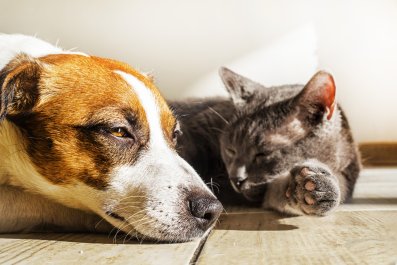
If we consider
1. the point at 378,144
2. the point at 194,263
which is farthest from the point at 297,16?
the point at 194,263

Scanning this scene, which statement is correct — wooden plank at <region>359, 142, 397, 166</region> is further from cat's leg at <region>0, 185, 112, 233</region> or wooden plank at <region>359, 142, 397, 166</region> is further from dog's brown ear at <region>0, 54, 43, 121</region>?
dog's brown ear at <region>0, 54, 43, 121</region>

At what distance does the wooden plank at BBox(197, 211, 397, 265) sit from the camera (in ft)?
3.90

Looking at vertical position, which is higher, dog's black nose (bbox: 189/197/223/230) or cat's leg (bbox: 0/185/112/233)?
dog's black nose (bbox: 189/197/223/230)

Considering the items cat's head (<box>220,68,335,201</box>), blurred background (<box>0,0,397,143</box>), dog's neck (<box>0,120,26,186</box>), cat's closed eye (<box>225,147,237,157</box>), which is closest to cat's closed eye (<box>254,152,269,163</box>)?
cat's head (<box>220,68,335,201</box>)

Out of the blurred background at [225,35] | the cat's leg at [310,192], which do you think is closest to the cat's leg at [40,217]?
the cat's leg at [310,192]

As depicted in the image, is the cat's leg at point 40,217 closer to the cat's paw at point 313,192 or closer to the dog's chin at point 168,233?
the dog's chin at point 168,233

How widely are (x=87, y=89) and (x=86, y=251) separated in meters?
0.48

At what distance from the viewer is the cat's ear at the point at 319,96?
1.94 meters

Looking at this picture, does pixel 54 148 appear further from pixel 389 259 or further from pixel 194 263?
pixel 389 259

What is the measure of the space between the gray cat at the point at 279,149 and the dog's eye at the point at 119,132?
0.56 metres

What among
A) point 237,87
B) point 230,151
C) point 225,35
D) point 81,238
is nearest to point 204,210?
point 81,238

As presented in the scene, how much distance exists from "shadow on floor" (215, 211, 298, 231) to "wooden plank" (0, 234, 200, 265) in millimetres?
224

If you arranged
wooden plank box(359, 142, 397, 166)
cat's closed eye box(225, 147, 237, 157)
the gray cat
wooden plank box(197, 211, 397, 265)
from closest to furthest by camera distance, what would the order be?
wooden plank box(197, 211, 397, 265) < the gray cat < cat's closed eye box(225, 147, 237, 157) < wooden plank box(359, 142, 397, 166)

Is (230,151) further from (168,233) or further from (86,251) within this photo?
(86,251)
